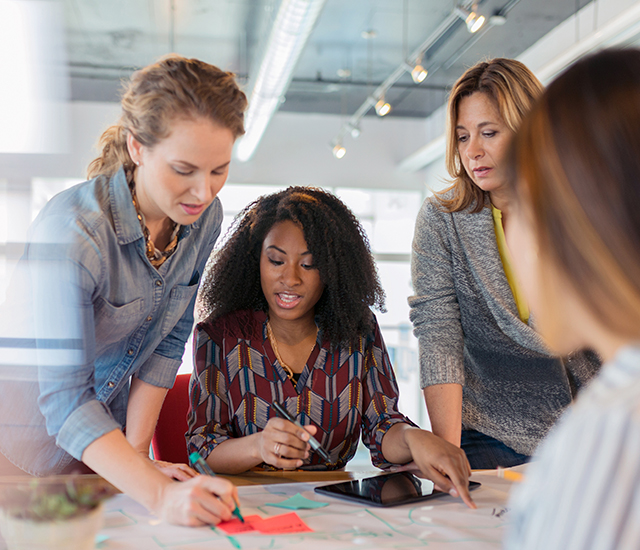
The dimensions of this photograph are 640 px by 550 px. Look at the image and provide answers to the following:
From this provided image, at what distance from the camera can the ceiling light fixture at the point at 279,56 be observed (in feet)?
9.71

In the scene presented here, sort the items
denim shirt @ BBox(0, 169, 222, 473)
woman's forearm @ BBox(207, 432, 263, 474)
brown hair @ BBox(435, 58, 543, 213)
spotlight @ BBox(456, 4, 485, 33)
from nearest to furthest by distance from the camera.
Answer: denim shirt @ BBox(0, 169, 222, 473)
woman's forearm @ BBox(207, 432, 263, 474)
brown hair @ BBox(435, 58, 543, 213)
spotlight @ BBox(456, 4, 485, 33)

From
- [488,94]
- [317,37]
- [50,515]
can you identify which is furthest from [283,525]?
[317,37]

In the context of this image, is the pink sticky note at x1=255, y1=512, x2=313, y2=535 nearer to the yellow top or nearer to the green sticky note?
the green sticky note

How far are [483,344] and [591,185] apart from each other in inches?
38.8

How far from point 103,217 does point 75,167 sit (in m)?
4.55

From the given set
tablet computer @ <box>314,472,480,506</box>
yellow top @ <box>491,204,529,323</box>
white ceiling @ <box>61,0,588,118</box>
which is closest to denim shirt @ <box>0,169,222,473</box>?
tablet computer @ <box>314,472,480,506</box>

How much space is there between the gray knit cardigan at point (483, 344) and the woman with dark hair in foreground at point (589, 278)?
829mm

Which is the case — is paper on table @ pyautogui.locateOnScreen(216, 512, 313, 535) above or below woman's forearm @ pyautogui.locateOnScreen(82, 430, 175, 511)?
below

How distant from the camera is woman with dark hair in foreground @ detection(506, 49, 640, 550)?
0.44m

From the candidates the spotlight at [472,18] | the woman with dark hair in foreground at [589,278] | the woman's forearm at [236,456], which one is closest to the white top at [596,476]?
the woman with dark hair in foreground at [589,278]

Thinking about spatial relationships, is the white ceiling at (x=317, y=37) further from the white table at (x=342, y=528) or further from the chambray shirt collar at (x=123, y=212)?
the white table at (x=342, y=528)

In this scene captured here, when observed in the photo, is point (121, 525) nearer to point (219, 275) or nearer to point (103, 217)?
point (103, 217)

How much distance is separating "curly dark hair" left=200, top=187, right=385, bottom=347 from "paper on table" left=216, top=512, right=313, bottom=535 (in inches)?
24.6

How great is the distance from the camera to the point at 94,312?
112 centimetres
